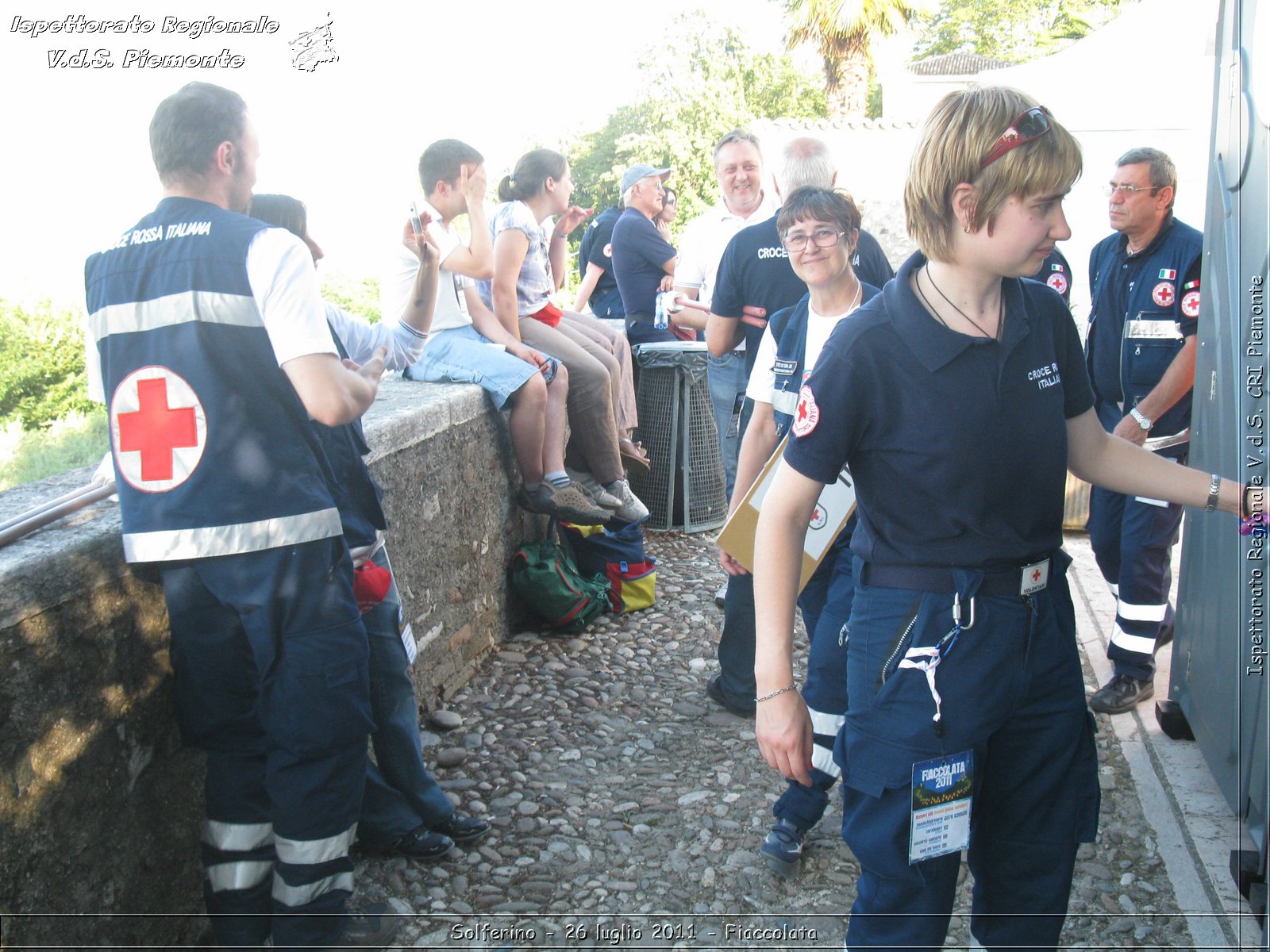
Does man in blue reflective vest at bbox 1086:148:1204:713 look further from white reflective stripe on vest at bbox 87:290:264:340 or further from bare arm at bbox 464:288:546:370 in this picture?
white reflective stripe on vest at bbox 87:290:264:340

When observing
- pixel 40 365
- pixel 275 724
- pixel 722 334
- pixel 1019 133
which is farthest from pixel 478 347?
pixel 40 365

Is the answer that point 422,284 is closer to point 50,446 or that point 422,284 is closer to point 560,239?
point 560,239

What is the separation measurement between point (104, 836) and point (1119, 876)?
2956 mm

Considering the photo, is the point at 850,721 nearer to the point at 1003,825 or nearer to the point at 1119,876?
the point at 1003,825

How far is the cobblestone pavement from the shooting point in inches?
122

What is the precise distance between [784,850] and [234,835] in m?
1.66

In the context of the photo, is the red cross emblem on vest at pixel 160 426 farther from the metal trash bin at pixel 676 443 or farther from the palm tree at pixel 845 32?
the palm tree at pixel 845 32

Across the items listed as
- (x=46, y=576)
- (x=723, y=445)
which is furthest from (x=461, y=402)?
(x=46, y=576)

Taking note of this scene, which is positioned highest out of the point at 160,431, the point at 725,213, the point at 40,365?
the point at 725,213

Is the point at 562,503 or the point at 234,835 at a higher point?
the point at 562,503

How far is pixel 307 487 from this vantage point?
260cm

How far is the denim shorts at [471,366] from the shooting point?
5.10m

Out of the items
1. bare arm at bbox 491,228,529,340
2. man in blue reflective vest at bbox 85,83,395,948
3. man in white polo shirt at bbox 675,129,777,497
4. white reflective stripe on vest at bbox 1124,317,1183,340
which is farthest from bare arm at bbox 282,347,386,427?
man in white polo shirt at bbox 675,129,777,497

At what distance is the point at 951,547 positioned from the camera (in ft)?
6.24
